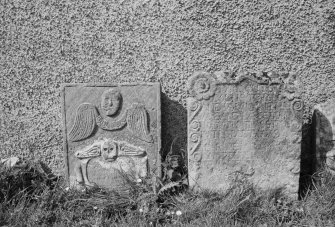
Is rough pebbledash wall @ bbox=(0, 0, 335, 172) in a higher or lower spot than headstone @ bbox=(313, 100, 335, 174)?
higher

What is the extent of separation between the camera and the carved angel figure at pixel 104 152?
3095mm

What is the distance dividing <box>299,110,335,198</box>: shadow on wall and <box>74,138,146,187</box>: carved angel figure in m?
1.45

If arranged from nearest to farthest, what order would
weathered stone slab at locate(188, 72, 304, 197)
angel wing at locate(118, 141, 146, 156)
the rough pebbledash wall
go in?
weathered stone slab at locate(188, 72, 304, 197), angel wing at locate(118, 141, 146, 156), the rough pebbledash wall

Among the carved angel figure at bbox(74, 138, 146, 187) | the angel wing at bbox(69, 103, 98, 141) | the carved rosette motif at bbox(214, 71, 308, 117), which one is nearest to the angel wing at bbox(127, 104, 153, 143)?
the carved angel figure at bbox(74, 138, 146, 187)

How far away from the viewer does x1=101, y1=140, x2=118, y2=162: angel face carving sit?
310 centimetres

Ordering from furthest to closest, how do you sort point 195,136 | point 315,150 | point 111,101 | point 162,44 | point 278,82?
point 162,44 → point 315,150 → point 111,101 → point 195,136 → point 278,82

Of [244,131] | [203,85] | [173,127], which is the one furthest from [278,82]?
[173,127]

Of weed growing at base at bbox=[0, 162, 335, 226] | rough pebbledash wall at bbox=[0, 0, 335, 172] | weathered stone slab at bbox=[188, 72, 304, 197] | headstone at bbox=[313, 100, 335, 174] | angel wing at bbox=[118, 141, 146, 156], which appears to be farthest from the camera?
rough pebbledash wall at bbox=[0, 0, 335, 172]

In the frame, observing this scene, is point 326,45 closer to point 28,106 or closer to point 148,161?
point 148,161

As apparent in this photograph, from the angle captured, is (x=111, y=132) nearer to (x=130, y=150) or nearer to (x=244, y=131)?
(x=130, y=150)

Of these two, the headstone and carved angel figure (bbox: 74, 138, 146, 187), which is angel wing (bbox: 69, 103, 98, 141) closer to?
carved angel figure (bbox: 74, 138, 146, 187)

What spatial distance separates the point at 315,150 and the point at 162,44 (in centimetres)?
166

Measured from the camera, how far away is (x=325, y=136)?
9.87 feet

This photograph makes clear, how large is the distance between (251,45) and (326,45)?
684mm
